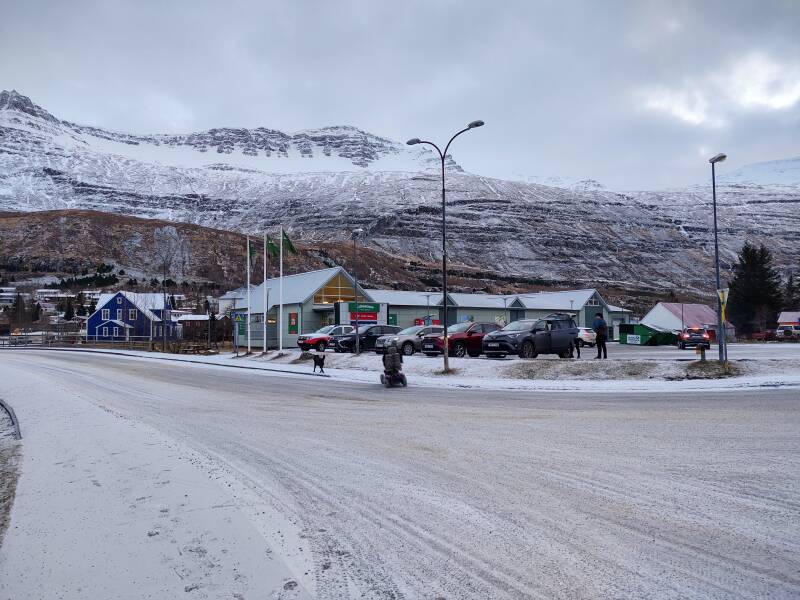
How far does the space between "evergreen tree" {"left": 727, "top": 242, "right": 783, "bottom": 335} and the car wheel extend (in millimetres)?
58055

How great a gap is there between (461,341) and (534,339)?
4.65 meters

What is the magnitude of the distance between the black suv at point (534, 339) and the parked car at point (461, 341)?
2536mm

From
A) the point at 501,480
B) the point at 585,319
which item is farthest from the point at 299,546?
the point at 585,319

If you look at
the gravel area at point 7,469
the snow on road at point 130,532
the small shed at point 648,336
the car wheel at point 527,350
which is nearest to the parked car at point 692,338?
the small shed at point 648,336

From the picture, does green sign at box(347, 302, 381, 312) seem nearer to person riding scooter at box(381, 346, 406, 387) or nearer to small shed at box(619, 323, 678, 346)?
person riding scooter at box(381, 346, 406, 387)

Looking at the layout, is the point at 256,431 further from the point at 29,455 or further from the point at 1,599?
the point at 1,599

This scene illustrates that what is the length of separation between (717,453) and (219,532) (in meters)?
6.37

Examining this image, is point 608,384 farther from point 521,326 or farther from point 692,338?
point 692,338

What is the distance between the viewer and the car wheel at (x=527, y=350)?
78.8 feet

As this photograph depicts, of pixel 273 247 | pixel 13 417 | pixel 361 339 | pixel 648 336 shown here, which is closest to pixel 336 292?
pixel 273 247

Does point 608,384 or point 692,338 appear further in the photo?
point 692,338

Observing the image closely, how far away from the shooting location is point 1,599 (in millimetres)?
3867

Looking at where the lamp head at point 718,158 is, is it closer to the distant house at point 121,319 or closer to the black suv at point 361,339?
the black suv at point 361,339

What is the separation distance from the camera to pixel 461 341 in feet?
91.8
